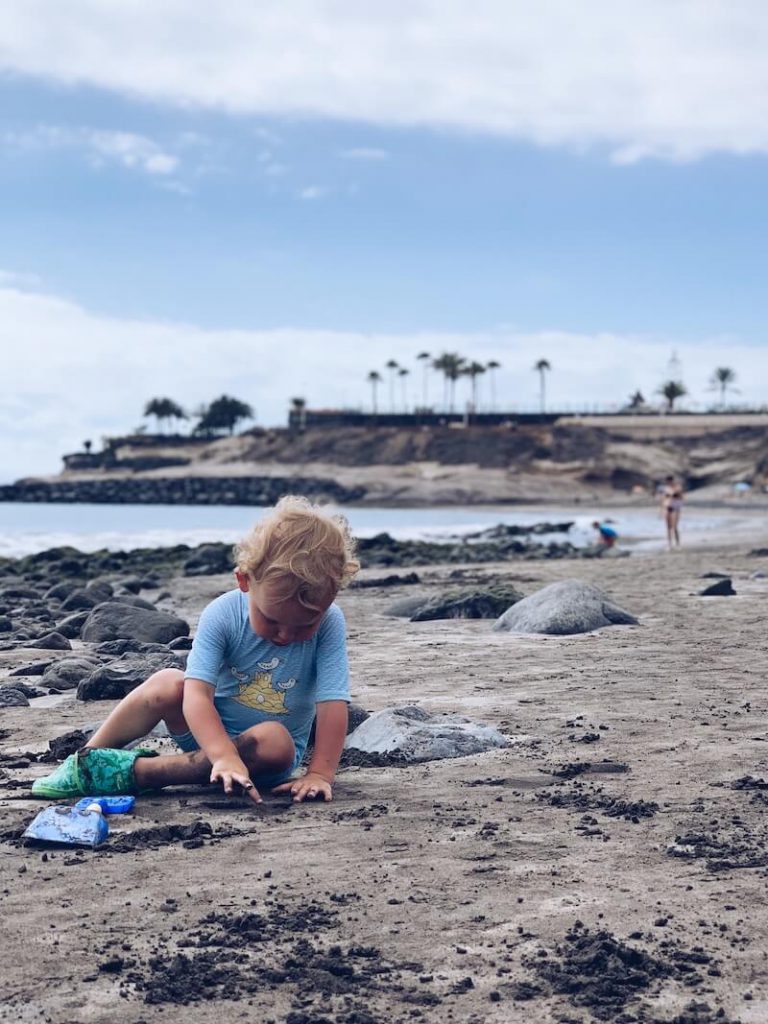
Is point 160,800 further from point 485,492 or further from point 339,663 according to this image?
point 485,492

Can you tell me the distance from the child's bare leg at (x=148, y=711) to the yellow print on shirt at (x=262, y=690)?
0.77ft

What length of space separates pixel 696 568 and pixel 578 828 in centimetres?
1391

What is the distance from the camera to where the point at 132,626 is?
32.8ft

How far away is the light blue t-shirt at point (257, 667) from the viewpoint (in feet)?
15.8

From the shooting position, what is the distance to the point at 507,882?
3846 mm

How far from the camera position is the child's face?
4.56m

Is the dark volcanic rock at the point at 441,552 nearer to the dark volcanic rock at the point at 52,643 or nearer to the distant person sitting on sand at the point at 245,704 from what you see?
the dark volcanic rock at the point at 52,643

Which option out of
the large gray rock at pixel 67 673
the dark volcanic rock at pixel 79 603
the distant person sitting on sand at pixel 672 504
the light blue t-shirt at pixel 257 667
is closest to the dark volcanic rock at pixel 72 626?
the dark volcanic rock at pixel 79 603

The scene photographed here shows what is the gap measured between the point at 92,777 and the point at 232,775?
1.93ft

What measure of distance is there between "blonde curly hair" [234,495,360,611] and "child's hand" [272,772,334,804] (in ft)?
2.50

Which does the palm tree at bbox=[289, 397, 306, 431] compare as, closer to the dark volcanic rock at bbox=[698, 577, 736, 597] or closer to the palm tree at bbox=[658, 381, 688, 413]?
the palm tree at bbox=[658, 381, 688, 413]

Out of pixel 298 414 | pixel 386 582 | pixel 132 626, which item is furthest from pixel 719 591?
pixel 298 414

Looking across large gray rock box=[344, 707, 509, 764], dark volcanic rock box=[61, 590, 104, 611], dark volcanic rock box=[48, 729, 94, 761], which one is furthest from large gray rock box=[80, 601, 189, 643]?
large gray rock box=[344, 707, 509, 764]

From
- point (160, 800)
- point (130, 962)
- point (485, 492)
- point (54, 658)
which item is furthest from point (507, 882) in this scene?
point (485, 492)
